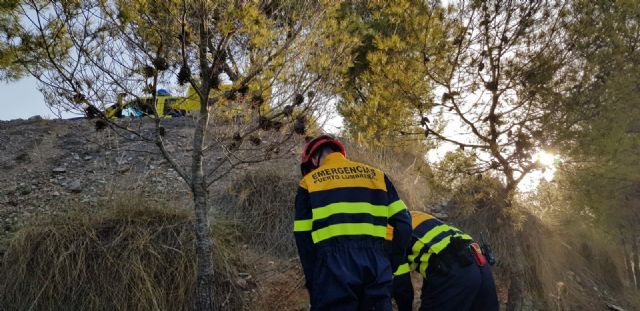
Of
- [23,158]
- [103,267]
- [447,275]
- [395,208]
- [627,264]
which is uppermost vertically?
[23,158]

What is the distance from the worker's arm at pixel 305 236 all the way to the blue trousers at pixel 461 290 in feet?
3.97

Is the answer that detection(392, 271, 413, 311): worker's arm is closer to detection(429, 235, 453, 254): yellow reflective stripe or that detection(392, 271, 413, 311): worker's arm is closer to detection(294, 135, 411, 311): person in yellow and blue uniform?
detection(429, 235, 453, 254): yellow reflective stripe

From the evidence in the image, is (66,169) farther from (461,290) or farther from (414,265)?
(461,290)

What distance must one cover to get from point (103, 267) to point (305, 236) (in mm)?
2354

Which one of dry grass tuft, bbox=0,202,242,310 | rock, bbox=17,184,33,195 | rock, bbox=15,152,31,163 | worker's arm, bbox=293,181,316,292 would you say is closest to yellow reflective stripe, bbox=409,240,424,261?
worker's arm, bbox=293,181,316,292

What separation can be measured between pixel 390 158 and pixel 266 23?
572 centimetres

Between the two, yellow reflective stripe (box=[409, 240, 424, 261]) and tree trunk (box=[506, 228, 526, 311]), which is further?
tree trunk (box=[506, 228, 526, 311])

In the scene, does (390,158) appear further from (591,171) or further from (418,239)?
(418,239)

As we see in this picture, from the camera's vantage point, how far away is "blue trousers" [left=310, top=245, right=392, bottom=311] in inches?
104

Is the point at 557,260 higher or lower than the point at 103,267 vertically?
lower

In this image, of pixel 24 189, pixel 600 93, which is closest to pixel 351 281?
pixel 600 93

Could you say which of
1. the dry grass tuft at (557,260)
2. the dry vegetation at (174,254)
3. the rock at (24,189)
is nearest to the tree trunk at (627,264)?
the dry grass tuft at (557,260)

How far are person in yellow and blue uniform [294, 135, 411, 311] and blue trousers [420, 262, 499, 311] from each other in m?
0.65

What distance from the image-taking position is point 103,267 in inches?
168
